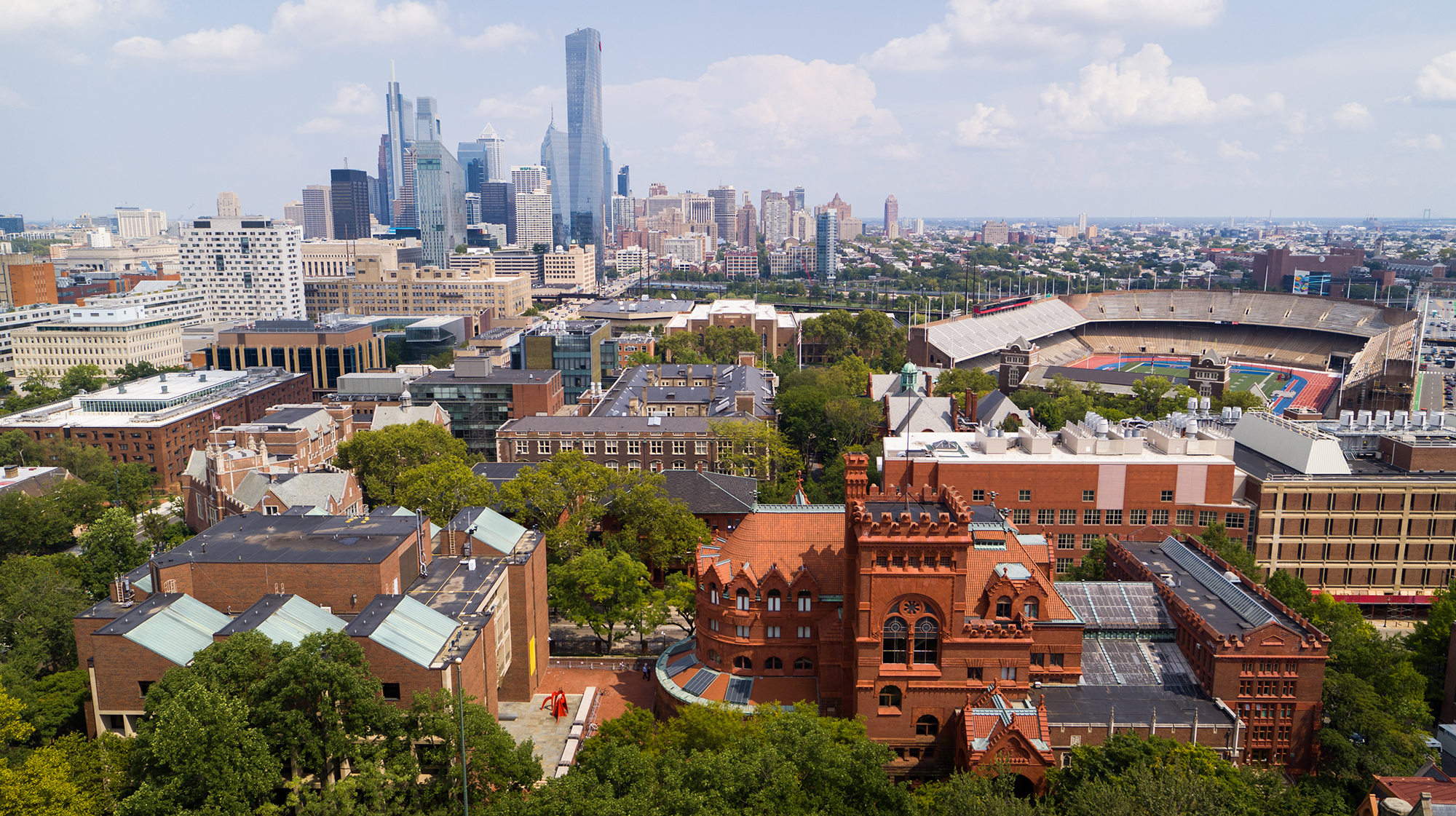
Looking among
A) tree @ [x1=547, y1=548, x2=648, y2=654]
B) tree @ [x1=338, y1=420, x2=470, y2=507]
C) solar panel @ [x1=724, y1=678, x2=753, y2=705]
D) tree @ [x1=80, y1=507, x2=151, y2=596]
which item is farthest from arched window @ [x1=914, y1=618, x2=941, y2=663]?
tree @ [x1=80, y1=507, x2=151, y2=596]

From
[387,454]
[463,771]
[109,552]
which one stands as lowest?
[109,552]

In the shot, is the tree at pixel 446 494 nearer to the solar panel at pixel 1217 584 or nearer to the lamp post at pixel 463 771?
the lamp post at pixel 463 771

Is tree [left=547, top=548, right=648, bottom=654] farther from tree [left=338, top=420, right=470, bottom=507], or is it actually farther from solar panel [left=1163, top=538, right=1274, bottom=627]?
solar panel [left=1163, top=538, right=1274, bottom=627]

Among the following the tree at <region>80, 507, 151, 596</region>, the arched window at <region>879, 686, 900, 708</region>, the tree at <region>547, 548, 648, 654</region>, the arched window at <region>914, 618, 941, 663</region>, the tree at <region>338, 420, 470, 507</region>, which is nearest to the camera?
the arched window at <region>914, 618, 941, 663</region>

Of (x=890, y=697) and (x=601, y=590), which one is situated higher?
(x=890, y=697)

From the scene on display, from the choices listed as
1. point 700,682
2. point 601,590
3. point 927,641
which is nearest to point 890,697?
point 927,641

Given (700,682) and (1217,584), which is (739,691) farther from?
(1217,584)
